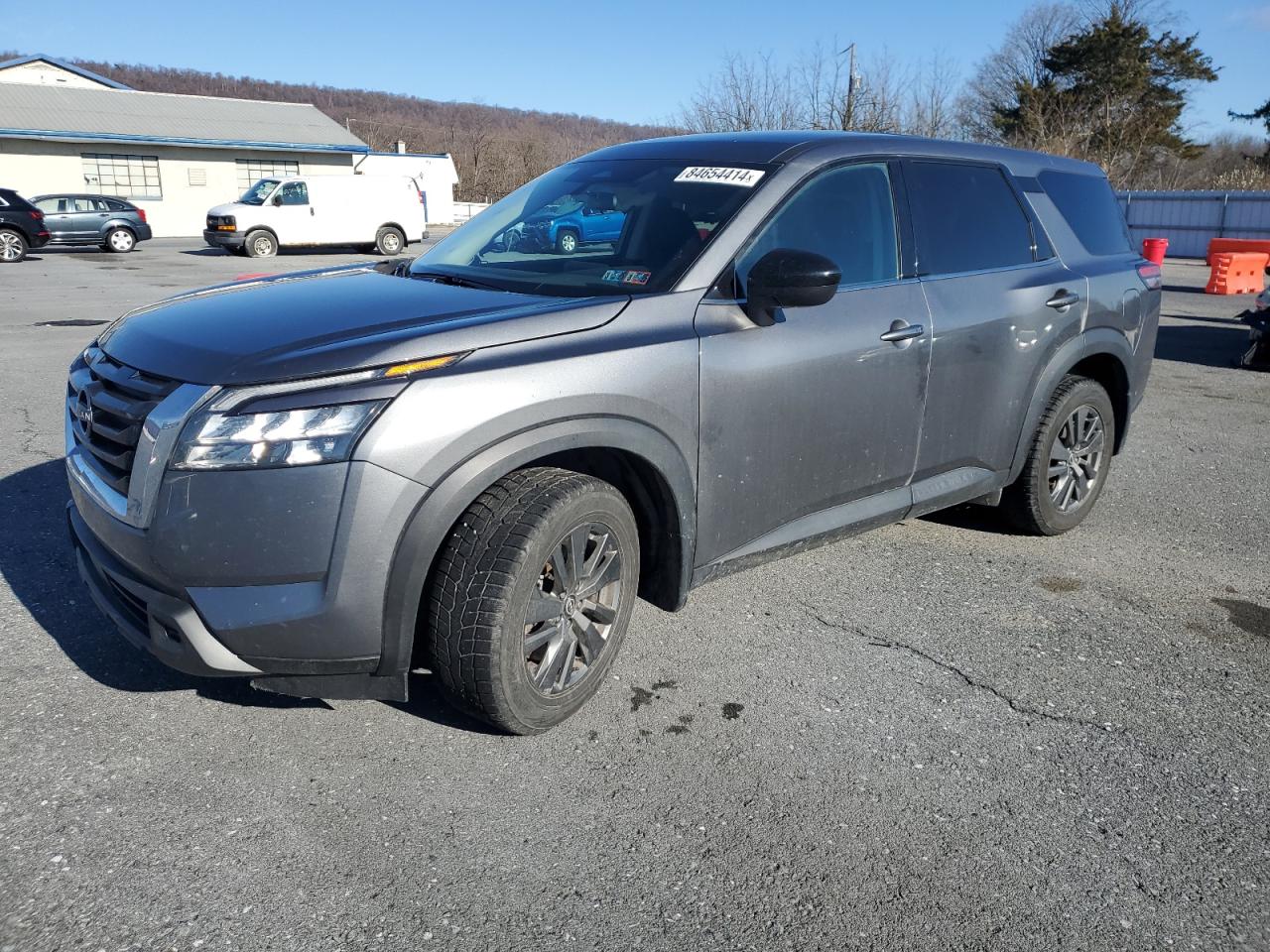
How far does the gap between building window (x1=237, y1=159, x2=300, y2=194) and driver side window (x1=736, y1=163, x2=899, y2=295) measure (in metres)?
38.7

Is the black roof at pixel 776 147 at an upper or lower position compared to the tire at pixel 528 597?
upper

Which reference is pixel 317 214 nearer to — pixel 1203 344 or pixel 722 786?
pixel 1203 344

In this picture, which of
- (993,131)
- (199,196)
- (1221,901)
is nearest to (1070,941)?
(1221,901)

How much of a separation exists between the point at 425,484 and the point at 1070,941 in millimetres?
1922

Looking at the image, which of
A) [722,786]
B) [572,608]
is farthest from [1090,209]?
[722,786]

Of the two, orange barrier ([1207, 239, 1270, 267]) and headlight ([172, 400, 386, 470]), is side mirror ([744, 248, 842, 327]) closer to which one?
headlight ([172, 400, 386, 470])

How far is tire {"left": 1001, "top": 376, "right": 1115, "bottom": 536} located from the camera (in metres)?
4.73

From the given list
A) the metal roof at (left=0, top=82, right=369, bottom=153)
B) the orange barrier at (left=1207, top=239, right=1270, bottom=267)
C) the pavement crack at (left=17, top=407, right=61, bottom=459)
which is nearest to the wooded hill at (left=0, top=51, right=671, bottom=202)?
the metal roof at (left=0, top=82, right=369, bottom=153)

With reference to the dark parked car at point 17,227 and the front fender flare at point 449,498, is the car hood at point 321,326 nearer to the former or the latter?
the front fender flare at point 449,498

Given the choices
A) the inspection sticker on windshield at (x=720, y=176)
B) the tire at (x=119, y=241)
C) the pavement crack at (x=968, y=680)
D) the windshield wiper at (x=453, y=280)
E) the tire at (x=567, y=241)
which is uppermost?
the inspection sticker on windshield at (x=720, y=176)

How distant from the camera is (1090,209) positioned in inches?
200

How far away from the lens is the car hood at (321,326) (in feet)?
8.91

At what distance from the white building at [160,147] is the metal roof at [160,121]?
0.04 m

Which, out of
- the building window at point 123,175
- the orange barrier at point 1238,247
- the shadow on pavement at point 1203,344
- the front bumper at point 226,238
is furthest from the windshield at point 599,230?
Answer: the building window at point 123,175
